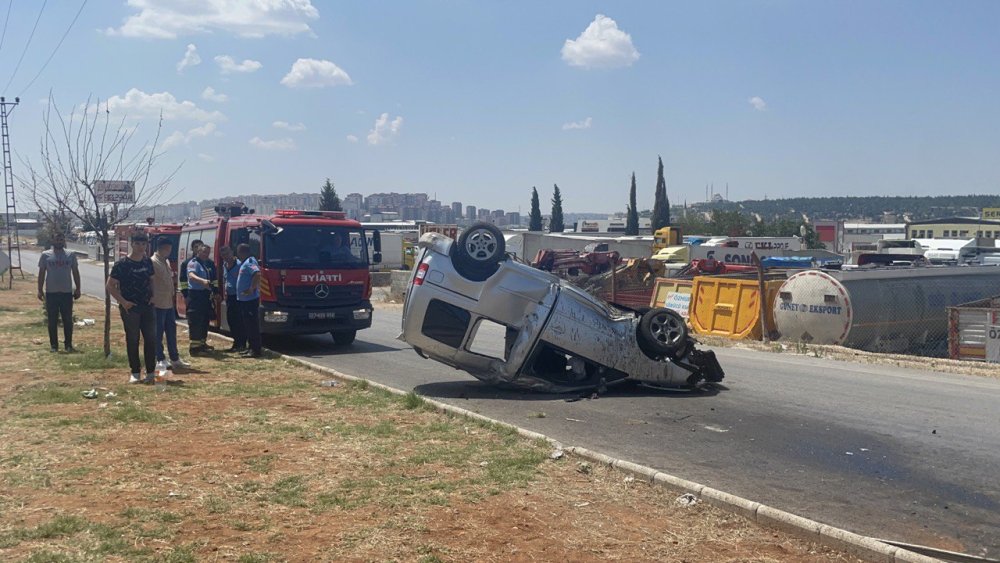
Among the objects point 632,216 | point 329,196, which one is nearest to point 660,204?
point 632,216

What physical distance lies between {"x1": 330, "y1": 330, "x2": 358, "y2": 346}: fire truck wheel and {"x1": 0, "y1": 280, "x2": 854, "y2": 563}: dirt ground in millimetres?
6674

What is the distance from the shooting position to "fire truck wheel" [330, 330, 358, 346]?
16.5 m

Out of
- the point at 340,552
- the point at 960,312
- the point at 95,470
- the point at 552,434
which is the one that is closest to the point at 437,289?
the point at 552,434

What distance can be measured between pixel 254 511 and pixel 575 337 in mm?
5378

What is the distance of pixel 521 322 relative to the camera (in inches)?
411

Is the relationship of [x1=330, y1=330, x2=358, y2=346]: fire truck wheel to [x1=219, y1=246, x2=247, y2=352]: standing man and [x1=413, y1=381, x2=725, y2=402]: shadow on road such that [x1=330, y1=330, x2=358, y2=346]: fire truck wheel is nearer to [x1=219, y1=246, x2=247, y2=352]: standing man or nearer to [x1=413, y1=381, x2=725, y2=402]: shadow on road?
[x1=219, y1=246, x2=247, y2=352]: standing man

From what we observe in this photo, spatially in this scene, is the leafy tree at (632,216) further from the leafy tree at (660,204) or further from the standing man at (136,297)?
the standing man at (136,297)

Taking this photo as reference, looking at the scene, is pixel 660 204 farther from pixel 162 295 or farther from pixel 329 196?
pixel 162 295

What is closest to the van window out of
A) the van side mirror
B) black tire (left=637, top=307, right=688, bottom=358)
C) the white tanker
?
black tire (left=637, top=307, right=688, bottom=358)

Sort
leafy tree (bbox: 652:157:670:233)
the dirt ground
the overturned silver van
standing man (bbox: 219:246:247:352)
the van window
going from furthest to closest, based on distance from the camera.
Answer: leafy tree (bbox: 652:157:670:233), standing man (bbox: 219:246:247:352), the van window, the overturned silver van, the dirt ground

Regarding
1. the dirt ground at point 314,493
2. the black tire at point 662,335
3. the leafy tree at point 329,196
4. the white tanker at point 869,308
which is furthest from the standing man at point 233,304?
the leafy tree at point 329,196

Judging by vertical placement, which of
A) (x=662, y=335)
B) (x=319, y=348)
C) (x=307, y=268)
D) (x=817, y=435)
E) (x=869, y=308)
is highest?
(x=307, y=268)

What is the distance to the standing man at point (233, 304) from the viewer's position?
14469 mm

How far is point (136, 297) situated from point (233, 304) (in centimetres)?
385
